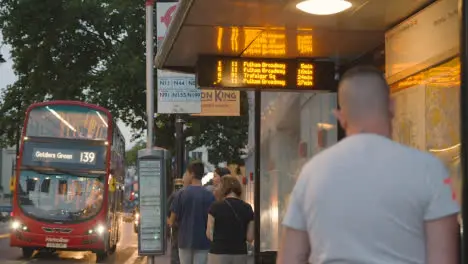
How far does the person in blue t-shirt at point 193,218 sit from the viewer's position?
923 centimetres

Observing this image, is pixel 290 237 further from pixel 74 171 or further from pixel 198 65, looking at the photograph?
pixel 74 171

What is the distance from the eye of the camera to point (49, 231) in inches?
873

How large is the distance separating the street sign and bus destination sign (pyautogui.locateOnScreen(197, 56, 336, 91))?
3.27 m

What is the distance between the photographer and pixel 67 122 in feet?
70.9

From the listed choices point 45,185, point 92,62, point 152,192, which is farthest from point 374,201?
point 92,62

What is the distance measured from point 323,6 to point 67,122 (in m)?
16.1

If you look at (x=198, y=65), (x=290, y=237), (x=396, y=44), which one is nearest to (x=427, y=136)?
(x=396, y=44)

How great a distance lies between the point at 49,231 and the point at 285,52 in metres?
15.1

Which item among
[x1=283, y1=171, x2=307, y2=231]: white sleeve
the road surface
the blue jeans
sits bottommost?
the road surface

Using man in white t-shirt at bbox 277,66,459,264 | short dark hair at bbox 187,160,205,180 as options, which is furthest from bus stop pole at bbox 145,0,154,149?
man in white t-shirt at bbox 277,66,459,264

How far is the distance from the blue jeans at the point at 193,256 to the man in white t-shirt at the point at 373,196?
652 cm

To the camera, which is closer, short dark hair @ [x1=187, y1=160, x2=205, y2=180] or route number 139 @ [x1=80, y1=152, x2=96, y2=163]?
short dark hair @ [x1=187, y1=160, x2=205, y2=180]

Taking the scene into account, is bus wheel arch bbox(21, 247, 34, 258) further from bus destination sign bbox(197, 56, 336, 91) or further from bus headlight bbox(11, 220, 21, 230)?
bus destination sign bbox(197, 56, 336, 91)

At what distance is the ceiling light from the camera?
6.23 metres
